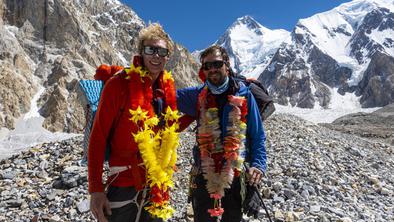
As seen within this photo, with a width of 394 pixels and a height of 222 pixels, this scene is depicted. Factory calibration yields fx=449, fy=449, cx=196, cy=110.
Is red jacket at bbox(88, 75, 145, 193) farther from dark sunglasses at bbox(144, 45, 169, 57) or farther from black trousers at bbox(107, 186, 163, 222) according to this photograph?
dark sunglasses at bbox(144, 45, 169, 57)

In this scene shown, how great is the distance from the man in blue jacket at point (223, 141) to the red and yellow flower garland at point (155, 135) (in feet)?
1.18

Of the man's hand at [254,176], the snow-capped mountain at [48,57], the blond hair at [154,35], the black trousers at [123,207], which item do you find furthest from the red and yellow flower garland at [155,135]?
the snow-capped mountain at [48,57]

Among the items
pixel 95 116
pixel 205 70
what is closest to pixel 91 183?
pixel 95 116

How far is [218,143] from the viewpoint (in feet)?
14.5

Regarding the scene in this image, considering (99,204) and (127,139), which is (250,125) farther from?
(99,204)

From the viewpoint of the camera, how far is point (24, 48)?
3487 inches

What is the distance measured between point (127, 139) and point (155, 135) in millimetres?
321

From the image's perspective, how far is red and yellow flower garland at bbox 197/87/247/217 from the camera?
430 cm

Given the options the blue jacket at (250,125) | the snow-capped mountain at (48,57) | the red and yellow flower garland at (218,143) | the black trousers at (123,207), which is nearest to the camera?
the black trousers at (123,207)

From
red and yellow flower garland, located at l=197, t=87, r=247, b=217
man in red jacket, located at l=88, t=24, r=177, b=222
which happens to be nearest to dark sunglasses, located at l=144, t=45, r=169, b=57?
man in red jacket, located at l=88, t=24, r=177, b=222

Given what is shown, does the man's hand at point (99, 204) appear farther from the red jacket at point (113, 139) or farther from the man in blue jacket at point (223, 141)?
the man in blue jacket at point (223, 141)

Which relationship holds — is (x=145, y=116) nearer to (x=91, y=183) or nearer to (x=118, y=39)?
(x=91, y=183)

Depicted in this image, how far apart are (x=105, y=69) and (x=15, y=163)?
31.4 feet

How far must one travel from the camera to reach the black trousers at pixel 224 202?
4.35 m
